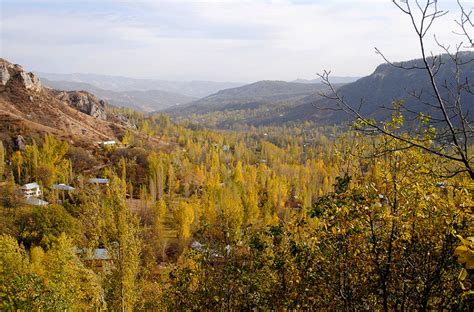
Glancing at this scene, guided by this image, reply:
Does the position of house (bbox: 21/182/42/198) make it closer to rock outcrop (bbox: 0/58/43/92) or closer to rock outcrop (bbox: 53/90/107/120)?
rock outcrop (bbox: 0/58/43/92)

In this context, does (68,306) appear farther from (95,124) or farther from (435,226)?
(95,124)

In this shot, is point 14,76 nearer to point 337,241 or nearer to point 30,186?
point 30,186

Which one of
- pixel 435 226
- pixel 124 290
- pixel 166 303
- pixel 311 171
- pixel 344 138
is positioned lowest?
pixel 311 171

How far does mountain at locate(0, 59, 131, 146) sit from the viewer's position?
61.1 metres

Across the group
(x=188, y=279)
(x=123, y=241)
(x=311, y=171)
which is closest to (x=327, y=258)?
(x=188, y=279)

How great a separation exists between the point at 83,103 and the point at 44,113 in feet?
57.6

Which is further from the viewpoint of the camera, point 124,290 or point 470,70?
point 470,70

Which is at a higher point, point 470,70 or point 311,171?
point 470,70

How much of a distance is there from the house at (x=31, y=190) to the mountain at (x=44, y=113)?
1848 centimetres

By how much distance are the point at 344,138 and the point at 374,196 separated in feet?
4.27

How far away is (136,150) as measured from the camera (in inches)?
2431

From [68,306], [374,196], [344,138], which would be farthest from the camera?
[68,306]

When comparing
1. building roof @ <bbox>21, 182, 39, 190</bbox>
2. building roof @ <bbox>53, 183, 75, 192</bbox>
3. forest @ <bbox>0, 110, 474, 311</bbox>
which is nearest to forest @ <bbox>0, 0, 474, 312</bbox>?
forest @ <bbox>0, 110, 474, 311</bbox>

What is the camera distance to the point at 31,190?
41.5 metres
